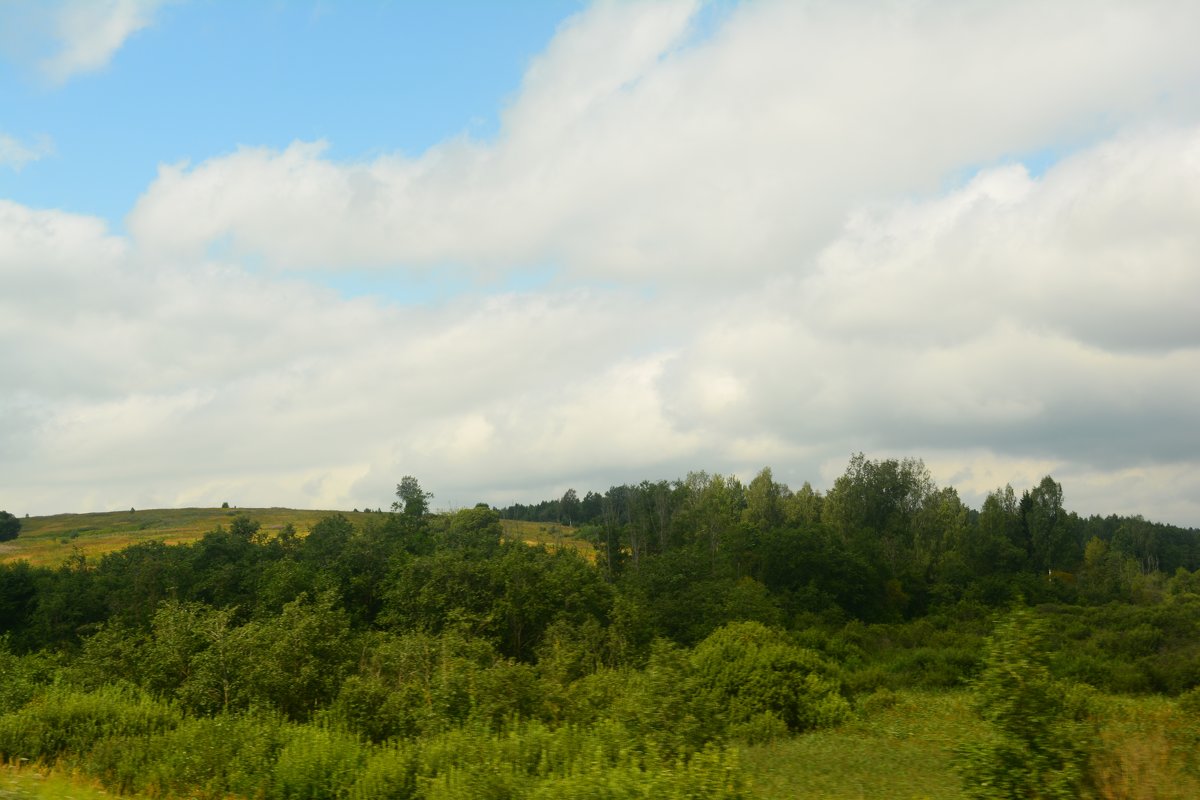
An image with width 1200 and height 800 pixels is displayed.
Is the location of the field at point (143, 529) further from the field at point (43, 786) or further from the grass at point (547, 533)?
the field at point (43, 786)

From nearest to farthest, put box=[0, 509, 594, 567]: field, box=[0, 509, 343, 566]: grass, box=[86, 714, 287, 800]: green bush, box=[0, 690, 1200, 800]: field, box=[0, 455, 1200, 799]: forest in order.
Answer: box=[0, 690, 1200, 800]: field < box=[0, 455, 1200, 799]: forest < box=[86, 714, 287, 800]: green bush < box=[0, 509, 343, 566]: grass < box=[0, 509, 594, 567]: field

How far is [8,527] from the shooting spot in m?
139

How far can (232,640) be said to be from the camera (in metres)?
32.5

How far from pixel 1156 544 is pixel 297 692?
7050 inches

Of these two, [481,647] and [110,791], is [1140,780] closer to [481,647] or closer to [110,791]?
[110,791]

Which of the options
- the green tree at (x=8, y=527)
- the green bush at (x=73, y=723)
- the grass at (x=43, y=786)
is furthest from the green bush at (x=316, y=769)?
the green tree at (x=8, y=527)

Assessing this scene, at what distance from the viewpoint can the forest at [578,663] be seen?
1424cm

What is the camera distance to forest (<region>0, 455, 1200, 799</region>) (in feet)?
46.7

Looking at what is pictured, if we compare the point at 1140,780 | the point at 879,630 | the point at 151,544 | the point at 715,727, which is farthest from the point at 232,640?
the point at 879,630

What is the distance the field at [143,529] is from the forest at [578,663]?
126ft

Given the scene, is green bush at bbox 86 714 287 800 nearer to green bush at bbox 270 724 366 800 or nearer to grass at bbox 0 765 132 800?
green bush at bbox 270 724 366 800

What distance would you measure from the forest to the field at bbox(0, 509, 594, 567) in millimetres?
38300

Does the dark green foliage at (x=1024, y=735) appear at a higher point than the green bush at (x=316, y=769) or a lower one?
higher

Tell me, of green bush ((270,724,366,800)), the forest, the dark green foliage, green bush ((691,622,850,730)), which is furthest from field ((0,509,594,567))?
the dark green foliage
